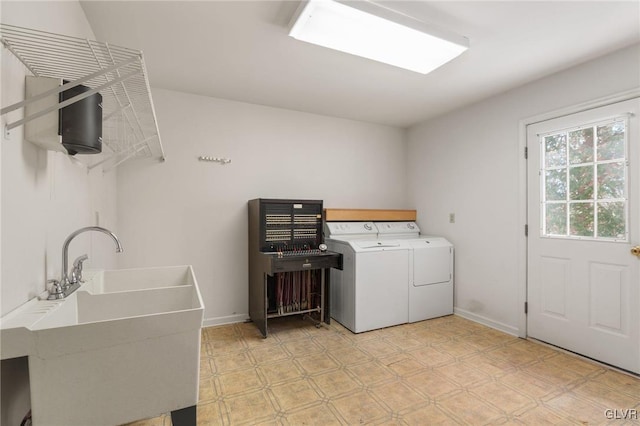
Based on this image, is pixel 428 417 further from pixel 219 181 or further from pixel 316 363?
pixel 219 181

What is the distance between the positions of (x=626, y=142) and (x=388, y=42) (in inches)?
78.2

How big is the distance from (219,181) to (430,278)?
2.66 meters

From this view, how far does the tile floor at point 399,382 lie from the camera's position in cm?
173

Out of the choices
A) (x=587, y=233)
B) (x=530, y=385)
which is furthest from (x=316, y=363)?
(x=587, y=233)

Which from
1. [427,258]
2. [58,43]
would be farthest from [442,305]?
[58,43]

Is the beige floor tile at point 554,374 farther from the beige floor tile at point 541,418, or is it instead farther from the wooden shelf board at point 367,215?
the wooden shelf board at point 367,215

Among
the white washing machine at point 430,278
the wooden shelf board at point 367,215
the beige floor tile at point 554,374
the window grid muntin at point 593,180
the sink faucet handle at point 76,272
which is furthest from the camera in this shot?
the wooden shelf board at point 367,215

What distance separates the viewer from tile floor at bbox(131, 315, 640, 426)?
1726 mm

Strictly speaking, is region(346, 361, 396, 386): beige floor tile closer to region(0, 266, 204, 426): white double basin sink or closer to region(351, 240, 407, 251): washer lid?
region(351, 240, 407, 251): washer lid

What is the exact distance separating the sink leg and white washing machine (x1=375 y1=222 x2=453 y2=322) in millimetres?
2574

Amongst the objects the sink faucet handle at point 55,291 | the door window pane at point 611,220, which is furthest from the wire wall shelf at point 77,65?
the door window pane at point 611,220

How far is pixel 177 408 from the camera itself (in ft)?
3.55

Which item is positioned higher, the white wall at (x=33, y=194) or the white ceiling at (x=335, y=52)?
the white ceiling at (x=335, y=52)

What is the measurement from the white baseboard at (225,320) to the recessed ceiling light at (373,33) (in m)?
2.80
